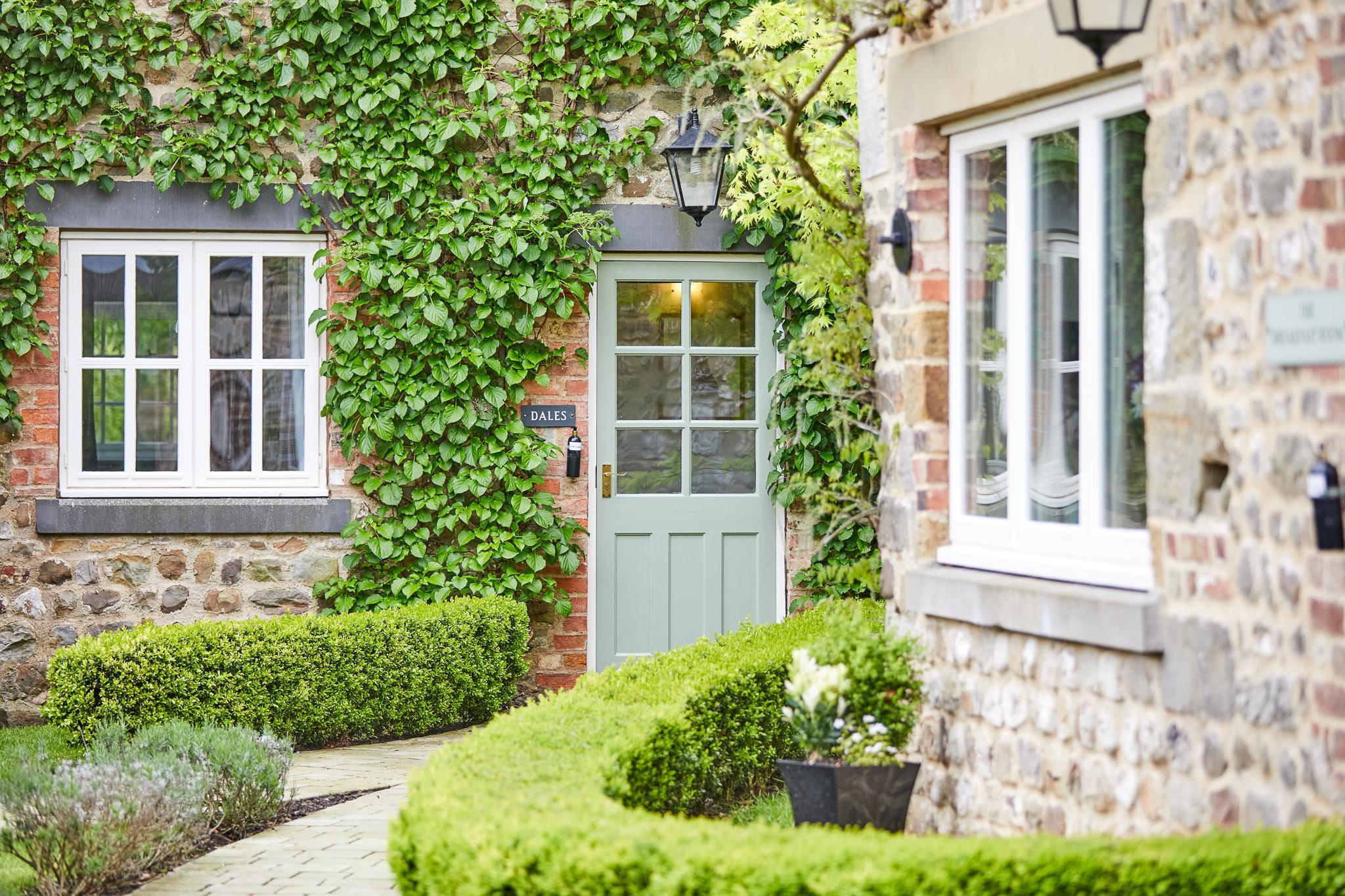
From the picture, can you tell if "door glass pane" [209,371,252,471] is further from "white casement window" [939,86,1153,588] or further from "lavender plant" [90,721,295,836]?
"white casement window" [939,86,1153,588]

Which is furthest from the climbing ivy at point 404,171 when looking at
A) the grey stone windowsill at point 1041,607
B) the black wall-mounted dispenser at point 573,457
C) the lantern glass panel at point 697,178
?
the grey stone windowsill at point 1041,607

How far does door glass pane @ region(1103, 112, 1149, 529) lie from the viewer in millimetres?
3787

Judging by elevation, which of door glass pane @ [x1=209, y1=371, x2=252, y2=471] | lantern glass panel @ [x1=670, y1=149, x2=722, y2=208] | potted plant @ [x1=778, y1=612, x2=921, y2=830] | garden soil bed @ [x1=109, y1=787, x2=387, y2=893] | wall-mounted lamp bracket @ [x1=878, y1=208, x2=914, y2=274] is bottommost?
garden soil bed @ [x1=109, y1=787, x2=387, y2=893]

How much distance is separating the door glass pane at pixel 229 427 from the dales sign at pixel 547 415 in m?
1.59

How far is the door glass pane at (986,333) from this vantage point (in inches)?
172

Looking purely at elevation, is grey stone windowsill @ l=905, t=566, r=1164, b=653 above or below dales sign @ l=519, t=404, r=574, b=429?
below

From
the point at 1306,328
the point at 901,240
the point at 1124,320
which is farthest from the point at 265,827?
the point at 1306,328

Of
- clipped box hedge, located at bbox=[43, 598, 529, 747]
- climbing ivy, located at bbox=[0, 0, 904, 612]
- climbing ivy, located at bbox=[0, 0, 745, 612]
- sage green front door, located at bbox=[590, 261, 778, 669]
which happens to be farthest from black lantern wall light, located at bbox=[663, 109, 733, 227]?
clipped box hedge, located at bbox=[43, 598, 529, 747]

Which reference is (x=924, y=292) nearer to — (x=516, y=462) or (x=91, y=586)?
(x=516, y=462)

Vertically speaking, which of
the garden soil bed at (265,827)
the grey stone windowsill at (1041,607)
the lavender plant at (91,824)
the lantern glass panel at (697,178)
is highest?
the lantern glass panel at (697,178)

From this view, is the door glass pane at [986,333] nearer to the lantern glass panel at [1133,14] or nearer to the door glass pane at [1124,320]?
the door glass pane at [1124,320]

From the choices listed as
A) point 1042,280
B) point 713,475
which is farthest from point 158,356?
point 1042,280

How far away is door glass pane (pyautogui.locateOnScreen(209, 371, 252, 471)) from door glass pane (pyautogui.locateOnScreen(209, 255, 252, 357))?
8.0 inches

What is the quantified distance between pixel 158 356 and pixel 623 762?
495cm
